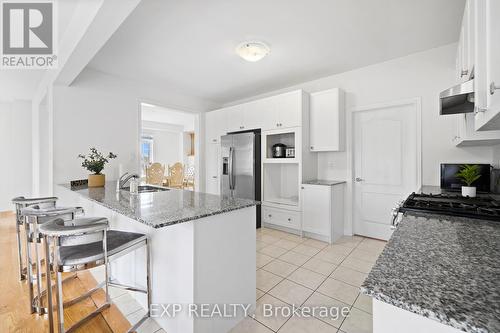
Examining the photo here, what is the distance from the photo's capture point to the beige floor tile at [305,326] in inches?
61.7

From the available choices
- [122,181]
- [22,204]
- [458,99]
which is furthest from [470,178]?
[22,204]

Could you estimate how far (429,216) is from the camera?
53.7 inches

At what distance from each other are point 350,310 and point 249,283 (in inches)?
32.6

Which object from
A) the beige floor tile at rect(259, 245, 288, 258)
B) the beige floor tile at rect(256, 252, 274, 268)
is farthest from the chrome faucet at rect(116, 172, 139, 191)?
the beige floor tile at rect(259, 245, 288, 258)

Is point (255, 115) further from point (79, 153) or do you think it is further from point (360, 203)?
point (79, 153)

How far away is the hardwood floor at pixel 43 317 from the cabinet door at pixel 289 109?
3031mm

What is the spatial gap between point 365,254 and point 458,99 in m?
2.05

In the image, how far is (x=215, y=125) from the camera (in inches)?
186

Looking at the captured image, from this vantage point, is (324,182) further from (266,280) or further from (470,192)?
(266,280)

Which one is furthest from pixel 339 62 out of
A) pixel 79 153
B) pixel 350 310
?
pixel 79 153

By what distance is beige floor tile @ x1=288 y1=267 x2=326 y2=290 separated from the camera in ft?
7.00

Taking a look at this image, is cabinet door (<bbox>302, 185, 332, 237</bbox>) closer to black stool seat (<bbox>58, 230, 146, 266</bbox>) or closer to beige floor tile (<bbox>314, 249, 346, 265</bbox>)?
beige floor tile (<bbox>314, 249, 346, 265</bbox>)

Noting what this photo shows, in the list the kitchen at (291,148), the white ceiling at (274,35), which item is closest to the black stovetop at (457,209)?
the kitchen at (291,148)

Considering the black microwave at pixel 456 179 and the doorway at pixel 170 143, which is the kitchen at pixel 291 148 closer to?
the black microwave at pixel 456 179
